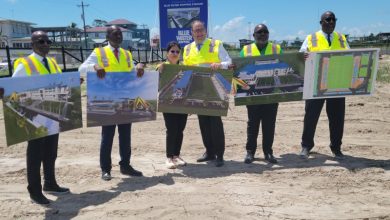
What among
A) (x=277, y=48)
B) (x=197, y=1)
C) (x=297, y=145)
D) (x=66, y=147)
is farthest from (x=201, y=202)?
(x=197, y=1)

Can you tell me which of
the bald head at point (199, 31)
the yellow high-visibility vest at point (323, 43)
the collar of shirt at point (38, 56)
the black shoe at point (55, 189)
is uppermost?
the bald head at point (199, 31)

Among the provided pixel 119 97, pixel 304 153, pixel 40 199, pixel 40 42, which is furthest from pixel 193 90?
pixel 40 199

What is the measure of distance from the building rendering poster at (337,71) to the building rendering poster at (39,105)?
3568 mm

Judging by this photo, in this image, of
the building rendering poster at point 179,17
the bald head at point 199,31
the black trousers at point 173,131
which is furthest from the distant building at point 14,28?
the bald head at point 199,31

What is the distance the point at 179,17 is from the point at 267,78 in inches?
261

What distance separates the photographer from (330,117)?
6.58 metres

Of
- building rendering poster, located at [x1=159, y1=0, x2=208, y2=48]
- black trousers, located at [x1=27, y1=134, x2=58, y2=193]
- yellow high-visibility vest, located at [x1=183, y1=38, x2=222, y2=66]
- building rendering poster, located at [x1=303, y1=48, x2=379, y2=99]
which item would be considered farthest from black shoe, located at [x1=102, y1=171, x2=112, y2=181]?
building rendering poster, located at [x1=159, y1=0, x2=208, y2=48]

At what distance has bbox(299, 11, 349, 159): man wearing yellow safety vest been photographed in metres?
6.21

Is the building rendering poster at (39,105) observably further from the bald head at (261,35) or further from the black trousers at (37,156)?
the bald head at (261,35)

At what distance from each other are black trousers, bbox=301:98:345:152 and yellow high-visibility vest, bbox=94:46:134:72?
3.02 m

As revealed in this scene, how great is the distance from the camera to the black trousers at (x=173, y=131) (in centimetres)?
617

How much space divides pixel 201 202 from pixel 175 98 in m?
1.84

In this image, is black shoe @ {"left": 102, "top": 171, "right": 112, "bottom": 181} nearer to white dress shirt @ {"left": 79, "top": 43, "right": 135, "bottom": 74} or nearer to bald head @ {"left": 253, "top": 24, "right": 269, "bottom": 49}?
white dress shirt @ {"left": 79, "top": 43, "right": 135, "bottom": 74}

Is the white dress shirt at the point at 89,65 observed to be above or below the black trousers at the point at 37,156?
above
